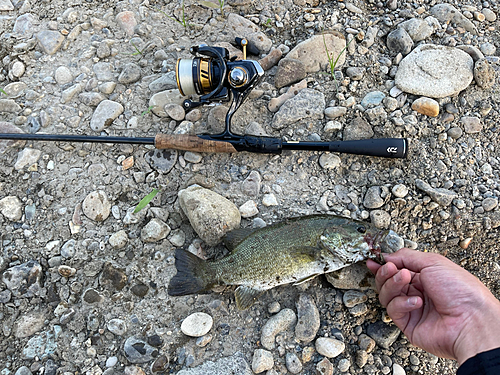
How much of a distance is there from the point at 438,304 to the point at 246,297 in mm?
1625

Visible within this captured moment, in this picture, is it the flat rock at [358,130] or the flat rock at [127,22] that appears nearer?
the flat rock at [358,130]

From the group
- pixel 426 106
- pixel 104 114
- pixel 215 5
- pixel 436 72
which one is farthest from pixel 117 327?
pixel 436 72

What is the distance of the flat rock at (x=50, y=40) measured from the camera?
15.5 ft

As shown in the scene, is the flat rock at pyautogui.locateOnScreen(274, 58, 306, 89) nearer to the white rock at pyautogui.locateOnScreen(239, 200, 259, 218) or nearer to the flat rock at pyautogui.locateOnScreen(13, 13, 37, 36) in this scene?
the white rock at pyautogui.locateOnScreen(239, 200, 259, 218)

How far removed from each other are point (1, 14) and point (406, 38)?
209 inches

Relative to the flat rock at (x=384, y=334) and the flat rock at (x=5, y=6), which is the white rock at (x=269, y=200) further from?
the flat rock at (x=5, y=6)

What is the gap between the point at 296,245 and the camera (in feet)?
11.0

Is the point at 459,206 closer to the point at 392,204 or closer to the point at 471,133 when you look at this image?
the point at 392,204

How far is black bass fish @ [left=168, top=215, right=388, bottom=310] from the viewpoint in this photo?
10.8 feet

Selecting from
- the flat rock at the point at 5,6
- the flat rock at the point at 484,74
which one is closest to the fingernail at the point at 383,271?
the flat rock at the point at 484,74

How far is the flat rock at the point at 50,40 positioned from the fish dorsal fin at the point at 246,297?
3.90 meters

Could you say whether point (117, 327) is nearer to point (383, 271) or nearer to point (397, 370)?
point (383, 271)

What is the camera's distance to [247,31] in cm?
463

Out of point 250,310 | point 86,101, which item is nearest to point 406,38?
point 250,310
